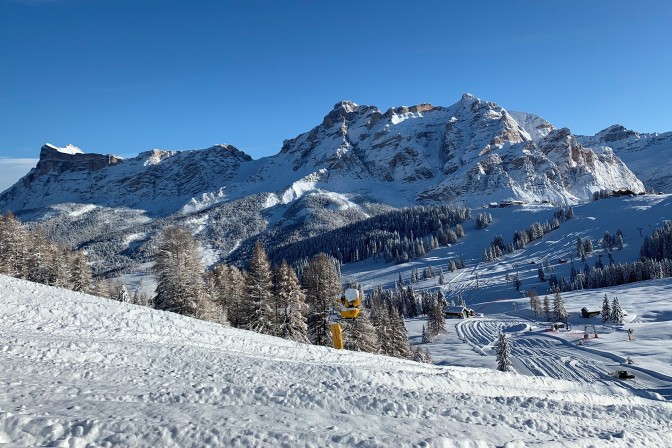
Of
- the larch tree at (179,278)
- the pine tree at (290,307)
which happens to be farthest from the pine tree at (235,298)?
the larch tree at (179,278)

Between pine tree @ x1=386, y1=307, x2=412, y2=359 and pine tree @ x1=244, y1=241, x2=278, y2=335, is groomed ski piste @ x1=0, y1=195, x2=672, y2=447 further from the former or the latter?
pine tree @ x1=386, y1=307, x2=412, y2=359

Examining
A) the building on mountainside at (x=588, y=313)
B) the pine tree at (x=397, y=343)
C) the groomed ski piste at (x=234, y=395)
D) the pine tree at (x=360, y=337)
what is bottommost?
the building on mountainside at (x=588, y=313)

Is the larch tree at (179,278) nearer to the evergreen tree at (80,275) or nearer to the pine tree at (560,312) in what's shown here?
the evergreen tree at (80,275)

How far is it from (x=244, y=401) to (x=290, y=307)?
2425cm

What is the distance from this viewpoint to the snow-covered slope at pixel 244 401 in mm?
9070

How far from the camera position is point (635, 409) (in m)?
16.0

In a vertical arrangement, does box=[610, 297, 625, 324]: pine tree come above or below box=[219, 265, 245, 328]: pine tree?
below

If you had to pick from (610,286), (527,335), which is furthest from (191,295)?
(610,286)

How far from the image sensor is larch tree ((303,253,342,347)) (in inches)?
1441

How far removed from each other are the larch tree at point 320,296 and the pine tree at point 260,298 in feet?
11.4

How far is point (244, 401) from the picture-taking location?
11875mm

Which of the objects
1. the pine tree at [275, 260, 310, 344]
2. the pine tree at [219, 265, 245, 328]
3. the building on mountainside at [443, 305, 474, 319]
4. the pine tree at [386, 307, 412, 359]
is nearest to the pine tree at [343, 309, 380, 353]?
the pine tree at [275, 260, 310, 344]

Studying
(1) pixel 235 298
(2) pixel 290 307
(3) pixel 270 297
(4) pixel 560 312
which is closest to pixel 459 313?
(4) pixel 560 312

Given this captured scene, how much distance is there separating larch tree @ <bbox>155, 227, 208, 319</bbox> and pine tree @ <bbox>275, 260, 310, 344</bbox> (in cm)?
656
